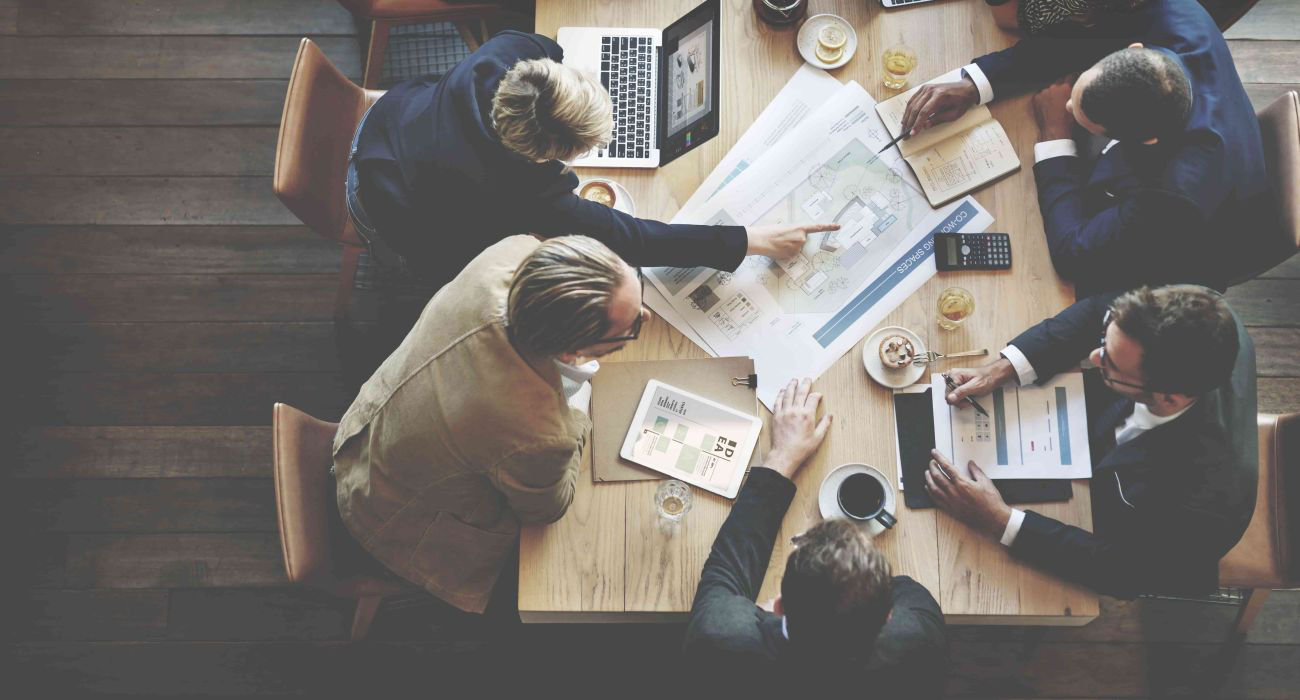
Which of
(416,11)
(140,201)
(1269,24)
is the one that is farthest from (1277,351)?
(140,201)

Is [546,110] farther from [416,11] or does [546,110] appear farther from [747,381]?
[416,11]

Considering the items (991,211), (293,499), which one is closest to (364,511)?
(293,499)

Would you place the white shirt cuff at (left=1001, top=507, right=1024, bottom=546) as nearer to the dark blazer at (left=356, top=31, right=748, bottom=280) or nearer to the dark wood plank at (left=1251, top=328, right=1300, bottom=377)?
the dark blazer at (left=356, top=31, right=748, bottom=280)

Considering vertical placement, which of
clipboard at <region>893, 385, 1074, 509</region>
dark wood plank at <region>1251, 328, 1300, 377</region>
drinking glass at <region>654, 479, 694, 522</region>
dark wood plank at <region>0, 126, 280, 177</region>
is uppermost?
clipboard at <region>893, 385, 1074, 509</region>

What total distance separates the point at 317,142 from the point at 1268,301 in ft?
8.93

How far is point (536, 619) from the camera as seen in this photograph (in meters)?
1.68

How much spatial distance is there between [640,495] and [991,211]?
0.96 metres

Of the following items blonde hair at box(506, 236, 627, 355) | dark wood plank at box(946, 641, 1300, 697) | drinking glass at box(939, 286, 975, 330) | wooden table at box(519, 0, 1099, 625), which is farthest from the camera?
dark wood plank at box(946, 641, 1300, 697)

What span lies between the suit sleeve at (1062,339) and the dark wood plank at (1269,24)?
1.65 meters

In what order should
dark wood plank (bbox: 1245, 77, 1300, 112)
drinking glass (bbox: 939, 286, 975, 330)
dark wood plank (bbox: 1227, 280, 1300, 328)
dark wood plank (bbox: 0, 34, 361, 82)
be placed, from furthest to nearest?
dark wood plank (bbox: 0, 34, 361, 82) < dark wood plank (bbox: 1245, 77, 1300, 112) < dark wood plank (bbox: 1227, 280, 1300, 328) < drinking glass (bbox: 939, 286, 975, 330)

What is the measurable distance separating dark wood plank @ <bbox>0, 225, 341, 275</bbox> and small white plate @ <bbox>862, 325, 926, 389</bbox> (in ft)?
5.72

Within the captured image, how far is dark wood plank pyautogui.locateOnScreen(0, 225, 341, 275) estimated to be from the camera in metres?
2.66

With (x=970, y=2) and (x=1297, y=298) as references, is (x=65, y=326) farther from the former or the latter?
(x=1297, y=298)

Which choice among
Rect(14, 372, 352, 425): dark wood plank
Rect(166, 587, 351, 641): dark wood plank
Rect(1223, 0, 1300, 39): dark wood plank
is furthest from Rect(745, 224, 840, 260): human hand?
Rect(1223, 0, 1300, 39): dark wood plank
